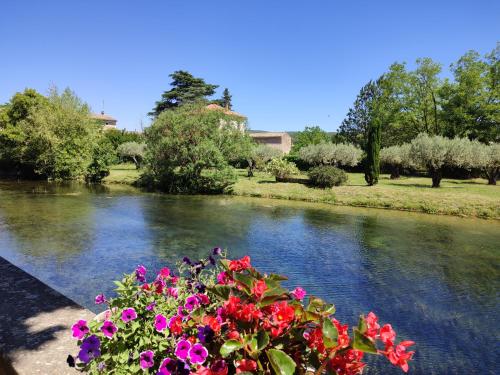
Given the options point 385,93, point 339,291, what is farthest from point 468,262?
point 385,93

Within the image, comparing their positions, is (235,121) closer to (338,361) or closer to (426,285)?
(426,285)

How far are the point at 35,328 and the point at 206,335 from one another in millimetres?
1531

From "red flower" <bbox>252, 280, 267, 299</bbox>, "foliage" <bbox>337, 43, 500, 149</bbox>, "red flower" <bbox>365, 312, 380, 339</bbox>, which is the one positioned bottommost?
"red flower" <bbox>365, 312, 380, 339</bbox>

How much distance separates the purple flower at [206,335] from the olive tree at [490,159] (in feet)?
89.7

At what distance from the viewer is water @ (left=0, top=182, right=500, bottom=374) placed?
615 centimetres

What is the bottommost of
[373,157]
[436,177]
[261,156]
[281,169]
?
[436,177]

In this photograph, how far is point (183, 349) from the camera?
1715 mm

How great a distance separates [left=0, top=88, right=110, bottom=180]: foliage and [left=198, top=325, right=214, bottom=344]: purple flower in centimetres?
3229

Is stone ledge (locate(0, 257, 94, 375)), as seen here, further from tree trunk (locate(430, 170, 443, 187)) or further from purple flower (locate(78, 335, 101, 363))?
tree trunk (locate(430, 170, 443, 187))

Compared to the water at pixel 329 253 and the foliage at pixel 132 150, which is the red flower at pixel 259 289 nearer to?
the water at pixel 329 253

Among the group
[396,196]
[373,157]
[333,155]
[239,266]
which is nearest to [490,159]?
[373,157]

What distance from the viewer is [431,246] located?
11758mm

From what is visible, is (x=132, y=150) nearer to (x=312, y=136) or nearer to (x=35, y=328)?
(x=312, y=136)

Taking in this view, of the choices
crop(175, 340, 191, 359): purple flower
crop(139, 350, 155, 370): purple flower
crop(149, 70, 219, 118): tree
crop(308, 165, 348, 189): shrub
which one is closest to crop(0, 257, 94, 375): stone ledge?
crop(139, 350, 155, 370): purple flower
